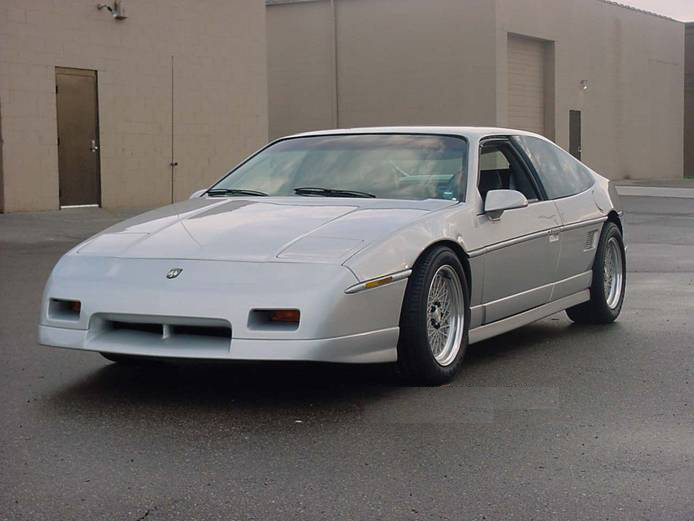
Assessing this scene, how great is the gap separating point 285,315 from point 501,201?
1.81 meters

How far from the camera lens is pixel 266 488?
14.1ft

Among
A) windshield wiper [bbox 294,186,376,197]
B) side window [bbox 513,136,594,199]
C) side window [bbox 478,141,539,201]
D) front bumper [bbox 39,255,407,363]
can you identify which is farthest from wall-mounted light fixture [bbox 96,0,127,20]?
front bumper [bbox 39,255,407,363]

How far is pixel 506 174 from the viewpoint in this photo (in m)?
7.62

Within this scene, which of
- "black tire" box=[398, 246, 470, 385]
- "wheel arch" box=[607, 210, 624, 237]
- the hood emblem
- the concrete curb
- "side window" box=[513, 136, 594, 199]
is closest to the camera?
the hood emblem

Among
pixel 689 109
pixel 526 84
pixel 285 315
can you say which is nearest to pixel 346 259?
pixel 285 315

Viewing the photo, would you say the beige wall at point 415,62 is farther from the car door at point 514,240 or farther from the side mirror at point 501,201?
the side mirror at point 501,201

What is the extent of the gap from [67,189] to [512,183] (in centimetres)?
1413

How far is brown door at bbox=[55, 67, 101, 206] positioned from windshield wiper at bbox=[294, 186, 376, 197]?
14.1 m

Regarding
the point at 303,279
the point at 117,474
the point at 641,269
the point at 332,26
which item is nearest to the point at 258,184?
the point at 303,279

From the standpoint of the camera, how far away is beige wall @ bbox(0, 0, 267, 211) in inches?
765

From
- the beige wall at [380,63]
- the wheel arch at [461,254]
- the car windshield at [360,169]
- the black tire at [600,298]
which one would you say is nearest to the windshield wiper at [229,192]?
the car windshield at [360,169]

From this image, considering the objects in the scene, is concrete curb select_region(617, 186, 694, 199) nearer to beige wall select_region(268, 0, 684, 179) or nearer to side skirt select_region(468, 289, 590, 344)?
beige wall select_region(268, 0, 684, 179)

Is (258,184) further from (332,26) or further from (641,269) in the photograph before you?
(332,26)

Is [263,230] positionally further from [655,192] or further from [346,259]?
[655,192]
